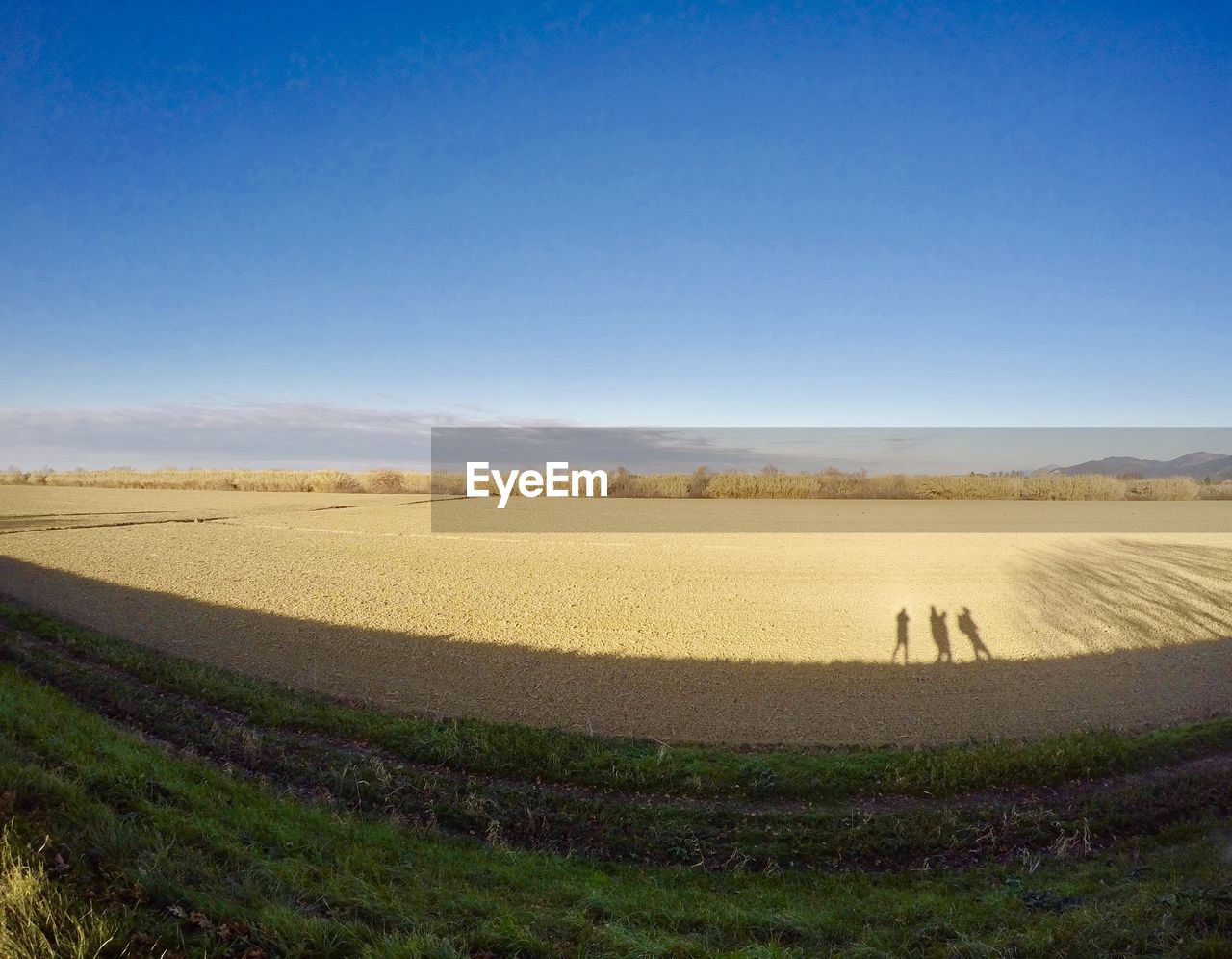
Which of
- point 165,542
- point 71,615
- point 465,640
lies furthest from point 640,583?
point 165,542

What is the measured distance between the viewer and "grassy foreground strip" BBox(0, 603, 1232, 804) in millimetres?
9758

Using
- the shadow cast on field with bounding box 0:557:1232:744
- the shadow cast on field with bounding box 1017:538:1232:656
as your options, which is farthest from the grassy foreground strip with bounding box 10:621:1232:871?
the shadow cast on field with bounding box 1017:538:1232:656

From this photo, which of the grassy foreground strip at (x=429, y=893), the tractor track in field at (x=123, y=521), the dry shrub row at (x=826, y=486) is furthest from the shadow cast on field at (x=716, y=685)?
the dry shrub row at (x=826, y=486)

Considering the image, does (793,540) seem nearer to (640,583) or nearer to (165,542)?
(640,583)

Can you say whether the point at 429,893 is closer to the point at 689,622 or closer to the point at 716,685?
the point at 716,685

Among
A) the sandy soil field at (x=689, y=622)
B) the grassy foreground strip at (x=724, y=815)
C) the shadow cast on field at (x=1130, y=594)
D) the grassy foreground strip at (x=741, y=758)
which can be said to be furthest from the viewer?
the shadow cast on field at (x=1130, y=594)

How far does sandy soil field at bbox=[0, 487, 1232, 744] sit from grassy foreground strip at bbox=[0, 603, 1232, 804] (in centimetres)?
134

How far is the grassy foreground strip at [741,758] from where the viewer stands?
976cm

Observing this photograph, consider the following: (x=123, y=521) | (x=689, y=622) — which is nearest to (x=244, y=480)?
(x=123, y=521)

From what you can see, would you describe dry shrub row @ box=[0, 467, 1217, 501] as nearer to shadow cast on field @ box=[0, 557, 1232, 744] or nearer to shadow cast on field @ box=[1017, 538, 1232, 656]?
shadow cast on field @ box=[1017, 538, 1232, 656]

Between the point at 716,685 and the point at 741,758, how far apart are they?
4.33 m

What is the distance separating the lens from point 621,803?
9.20m

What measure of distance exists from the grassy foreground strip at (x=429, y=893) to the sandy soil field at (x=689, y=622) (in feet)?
15.5

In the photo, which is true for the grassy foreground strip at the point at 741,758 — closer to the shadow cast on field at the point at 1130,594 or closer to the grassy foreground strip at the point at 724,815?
the grassy foreground strip at the point at 724,815
